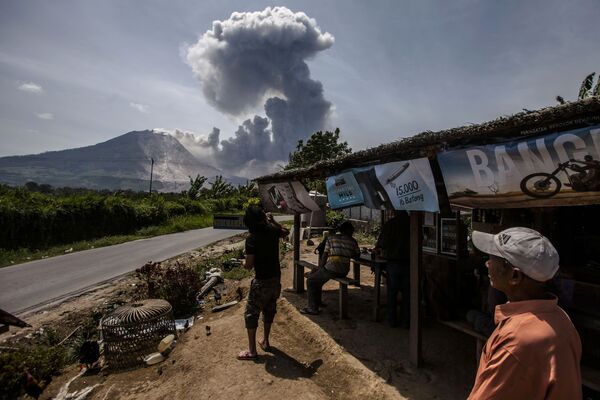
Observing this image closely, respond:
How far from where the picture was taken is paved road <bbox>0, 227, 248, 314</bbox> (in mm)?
9695

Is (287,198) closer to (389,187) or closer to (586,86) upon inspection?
(389,187)

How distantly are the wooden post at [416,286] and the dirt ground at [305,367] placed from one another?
226 millimetres

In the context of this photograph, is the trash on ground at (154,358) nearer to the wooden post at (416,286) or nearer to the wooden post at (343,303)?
the wooden post at (343,303)

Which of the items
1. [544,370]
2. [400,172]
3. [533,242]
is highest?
[400,172]

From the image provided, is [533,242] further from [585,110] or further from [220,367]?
[220,367]

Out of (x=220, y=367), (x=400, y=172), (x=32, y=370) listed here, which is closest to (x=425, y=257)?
(x=400, y=172)

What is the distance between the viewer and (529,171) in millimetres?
3156

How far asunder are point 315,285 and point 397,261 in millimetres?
1711

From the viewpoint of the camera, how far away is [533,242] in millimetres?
1594

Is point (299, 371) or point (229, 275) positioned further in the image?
point (229, 275)

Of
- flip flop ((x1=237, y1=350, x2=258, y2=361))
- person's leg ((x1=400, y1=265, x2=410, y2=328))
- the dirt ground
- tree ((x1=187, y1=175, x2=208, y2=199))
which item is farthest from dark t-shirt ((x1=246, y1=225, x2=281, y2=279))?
tree ((x1=187, y1=175, x2=208, y2=199))

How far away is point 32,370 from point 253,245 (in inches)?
153

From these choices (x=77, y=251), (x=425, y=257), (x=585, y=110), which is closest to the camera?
(x=585, y=110)

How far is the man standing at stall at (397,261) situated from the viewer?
585 cm
